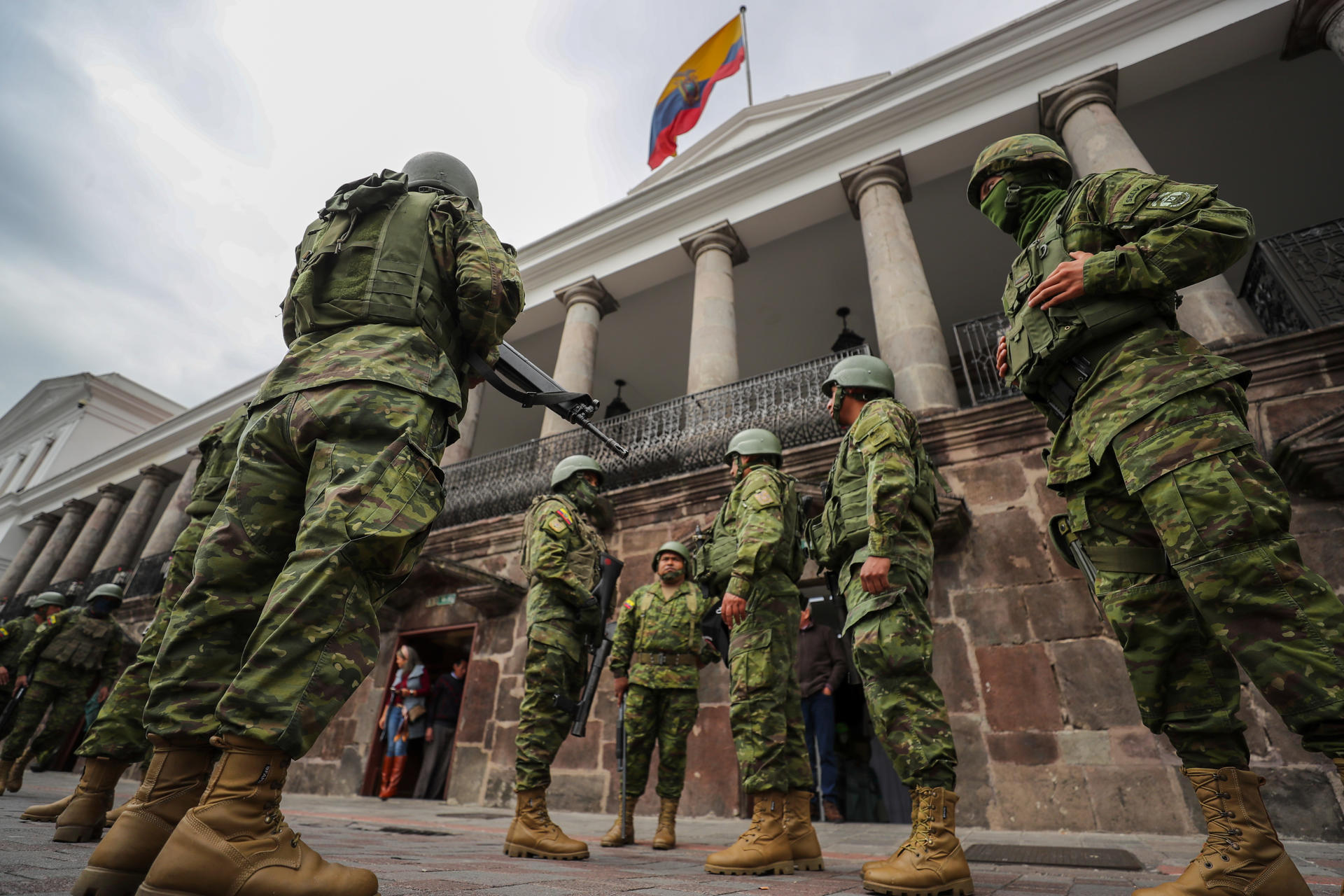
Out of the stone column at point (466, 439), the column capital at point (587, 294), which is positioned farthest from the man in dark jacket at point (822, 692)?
the column capital at point (587, 294)

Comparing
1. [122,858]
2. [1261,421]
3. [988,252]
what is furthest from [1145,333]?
[988,252]

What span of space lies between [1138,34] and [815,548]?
8977mm

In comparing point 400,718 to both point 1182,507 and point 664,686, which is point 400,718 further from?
point 1182,507

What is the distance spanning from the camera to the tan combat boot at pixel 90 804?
2.08 meters

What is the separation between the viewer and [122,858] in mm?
1254

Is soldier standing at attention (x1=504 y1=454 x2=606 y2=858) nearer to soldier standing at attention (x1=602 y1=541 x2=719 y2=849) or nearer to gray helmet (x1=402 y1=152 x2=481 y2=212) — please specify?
soldier standing at attention (x1=602 y1=541 x2=719 y2=849)

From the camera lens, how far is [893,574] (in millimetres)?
2430

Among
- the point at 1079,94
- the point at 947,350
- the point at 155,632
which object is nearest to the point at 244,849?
the point at 155,632

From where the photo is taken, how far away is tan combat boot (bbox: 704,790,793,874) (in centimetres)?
225

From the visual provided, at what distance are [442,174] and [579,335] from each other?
317 inches

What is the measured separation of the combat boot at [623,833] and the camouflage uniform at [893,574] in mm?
1842

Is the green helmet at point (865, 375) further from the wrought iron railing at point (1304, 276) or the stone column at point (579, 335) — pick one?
the stone column at point (579, 335)

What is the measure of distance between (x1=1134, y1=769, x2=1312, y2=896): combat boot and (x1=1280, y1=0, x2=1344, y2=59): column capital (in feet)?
29.9

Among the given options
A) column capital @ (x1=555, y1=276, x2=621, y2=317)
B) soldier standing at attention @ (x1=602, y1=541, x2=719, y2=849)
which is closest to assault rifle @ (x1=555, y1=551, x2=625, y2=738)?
soldier standing at attention @ (x1=602, y1=541, x2=719, y2=849)
